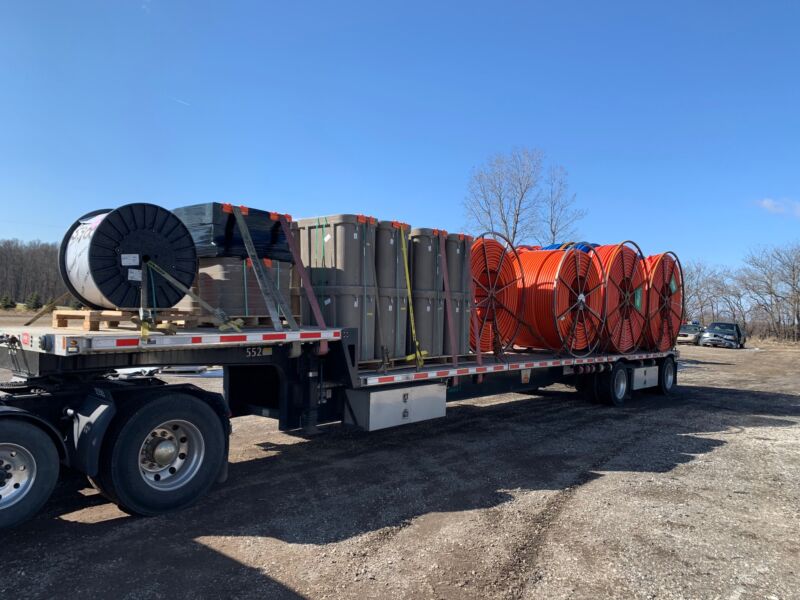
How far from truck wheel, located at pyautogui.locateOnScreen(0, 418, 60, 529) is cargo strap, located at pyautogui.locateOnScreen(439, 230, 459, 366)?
4.96 m

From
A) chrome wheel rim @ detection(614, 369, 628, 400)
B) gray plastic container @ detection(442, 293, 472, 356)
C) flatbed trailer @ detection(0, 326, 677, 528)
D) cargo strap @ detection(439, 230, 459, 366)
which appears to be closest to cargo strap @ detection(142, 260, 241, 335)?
flatbed trailer @ detection(0, 326, 677, 528)

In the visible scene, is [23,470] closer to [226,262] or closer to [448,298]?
[226,262]

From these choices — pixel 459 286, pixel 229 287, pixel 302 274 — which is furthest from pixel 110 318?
pixel 459 286

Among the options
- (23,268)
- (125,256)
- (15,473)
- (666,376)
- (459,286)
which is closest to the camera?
(15,473)

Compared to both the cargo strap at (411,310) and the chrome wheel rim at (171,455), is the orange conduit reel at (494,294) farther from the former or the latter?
the chrome wheel rim at (171,455)

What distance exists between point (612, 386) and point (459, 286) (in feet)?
17.1

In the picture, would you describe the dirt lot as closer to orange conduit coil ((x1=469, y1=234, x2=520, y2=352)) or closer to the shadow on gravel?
the shadow on gravel

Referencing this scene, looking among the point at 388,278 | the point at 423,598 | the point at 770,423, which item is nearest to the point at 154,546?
the point at 423,598

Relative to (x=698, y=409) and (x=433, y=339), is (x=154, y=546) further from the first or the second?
(x=698, y=409)

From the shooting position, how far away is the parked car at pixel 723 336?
36750mm

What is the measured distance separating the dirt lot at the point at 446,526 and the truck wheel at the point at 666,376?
17.5 ft

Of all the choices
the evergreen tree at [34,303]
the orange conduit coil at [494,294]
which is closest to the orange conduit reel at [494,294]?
the orange conduit coil at [494,294]

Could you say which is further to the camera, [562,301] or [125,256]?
[562,301]

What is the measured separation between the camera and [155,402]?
4.96m
